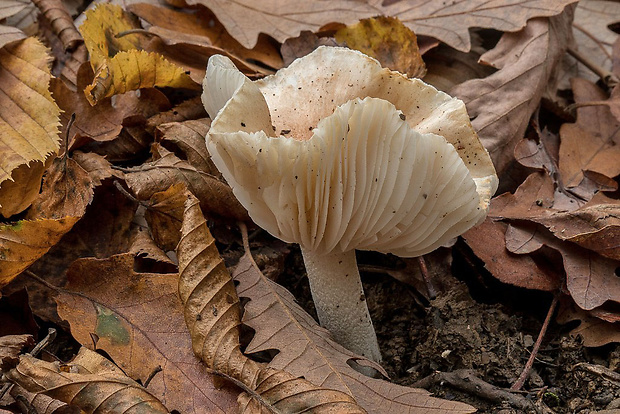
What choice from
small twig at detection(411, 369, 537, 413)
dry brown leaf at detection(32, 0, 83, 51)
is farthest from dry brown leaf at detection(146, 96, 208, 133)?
small twig at detection(411, 369, 537, 413)

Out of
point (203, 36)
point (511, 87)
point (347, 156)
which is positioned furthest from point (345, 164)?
point (203, 36)

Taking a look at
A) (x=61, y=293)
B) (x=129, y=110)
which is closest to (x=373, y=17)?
(x=129, y=110)

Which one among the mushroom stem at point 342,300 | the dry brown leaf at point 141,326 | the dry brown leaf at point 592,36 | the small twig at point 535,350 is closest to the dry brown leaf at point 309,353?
the mushroom stem at point 342,300

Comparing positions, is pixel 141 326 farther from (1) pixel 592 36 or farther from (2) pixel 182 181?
(1) pixel 592 36

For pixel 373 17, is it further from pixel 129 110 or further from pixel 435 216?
pixel 435 216

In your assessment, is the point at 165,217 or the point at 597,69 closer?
the point at 165,217
